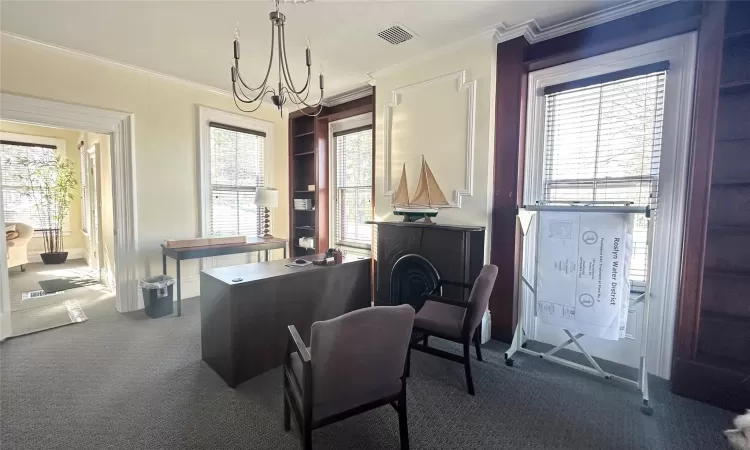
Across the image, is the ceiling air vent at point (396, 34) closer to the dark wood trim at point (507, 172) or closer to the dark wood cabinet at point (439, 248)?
the dark wood trim at point (507, 172)

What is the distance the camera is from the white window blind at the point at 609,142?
7.81ft

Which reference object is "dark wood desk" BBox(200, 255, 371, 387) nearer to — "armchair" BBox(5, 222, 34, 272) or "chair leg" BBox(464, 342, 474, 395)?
"chair leg" BBox(464, 342, 474, 395)

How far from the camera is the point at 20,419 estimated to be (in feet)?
6.15

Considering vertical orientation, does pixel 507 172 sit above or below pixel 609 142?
below

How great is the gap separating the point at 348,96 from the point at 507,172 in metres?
2.50

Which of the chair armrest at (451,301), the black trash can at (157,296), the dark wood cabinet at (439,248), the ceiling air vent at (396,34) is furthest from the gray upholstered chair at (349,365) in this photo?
the black trash can at (157,296)

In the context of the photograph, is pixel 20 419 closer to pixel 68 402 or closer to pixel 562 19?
pixel 68 402

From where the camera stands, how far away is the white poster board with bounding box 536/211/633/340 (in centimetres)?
220

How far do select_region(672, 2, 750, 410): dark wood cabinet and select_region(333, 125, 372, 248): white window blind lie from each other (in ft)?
10.4

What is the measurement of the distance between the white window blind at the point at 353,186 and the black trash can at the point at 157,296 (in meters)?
Answer: 2.21

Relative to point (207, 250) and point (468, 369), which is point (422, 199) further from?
point (207, 250)

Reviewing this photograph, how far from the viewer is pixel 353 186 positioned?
4.56 metres

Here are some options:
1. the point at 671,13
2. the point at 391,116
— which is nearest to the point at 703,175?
the point at 671,13

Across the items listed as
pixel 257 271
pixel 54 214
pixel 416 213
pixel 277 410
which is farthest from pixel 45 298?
pixel 416 213
